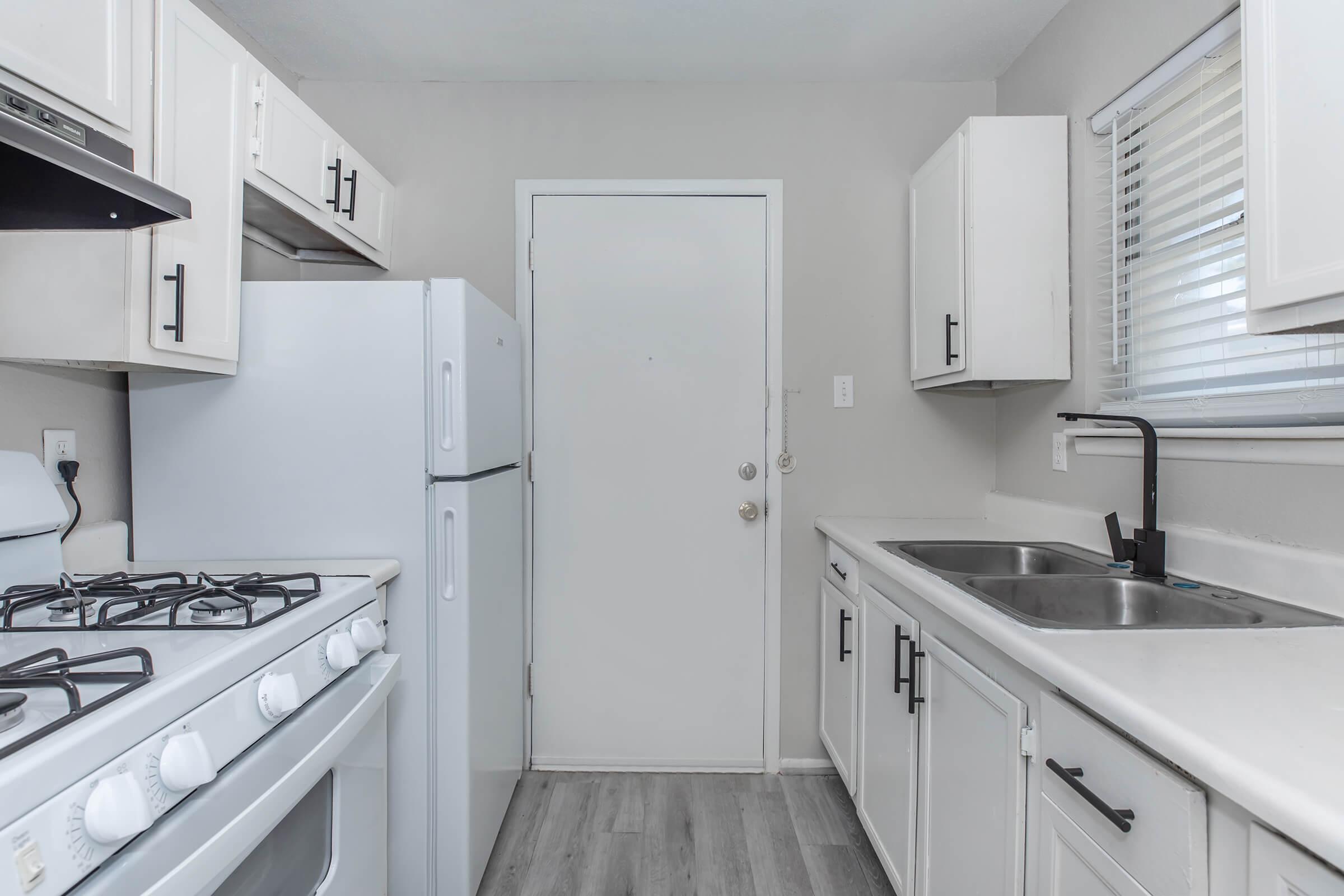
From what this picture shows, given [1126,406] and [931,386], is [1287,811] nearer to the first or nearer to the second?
[1126,406]

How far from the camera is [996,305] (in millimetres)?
1851

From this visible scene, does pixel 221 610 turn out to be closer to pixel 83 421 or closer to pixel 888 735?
pixel 83 421

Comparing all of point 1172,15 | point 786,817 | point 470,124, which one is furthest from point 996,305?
point 470,124

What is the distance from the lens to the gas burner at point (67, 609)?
1022 mm

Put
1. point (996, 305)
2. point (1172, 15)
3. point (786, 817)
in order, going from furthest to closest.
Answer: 1. point (786, 817)
2. point (996, 305)
3. point (1172, 15)

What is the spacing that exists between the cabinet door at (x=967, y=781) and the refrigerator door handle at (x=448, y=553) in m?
1.09

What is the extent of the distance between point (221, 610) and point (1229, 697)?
140cm

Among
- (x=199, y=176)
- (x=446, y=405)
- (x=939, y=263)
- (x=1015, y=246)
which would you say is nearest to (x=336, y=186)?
(x=199, y=176)

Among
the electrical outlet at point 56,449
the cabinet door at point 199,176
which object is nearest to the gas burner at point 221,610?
the cabinet door at point 199,176

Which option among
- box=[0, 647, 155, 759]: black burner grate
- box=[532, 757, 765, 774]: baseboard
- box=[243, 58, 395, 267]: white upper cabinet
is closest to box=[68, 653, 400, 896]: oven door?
box=[0, 647, 155, 759]: black burner grate

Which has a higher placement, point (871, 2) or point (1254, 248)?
point (871, 2)

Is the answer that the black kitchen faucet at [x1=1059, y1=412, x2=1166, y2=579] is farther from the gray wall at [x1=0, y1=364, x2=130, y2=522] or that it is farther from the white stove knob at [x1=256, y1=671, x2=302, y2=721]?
the gray wall at [x1=0, y1=364, x2=130, y2=522]

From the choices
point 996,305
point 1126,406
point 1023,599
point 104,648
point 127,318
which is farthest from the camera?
point 996,305

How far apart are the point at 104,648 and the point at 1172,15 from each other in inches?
95.5
